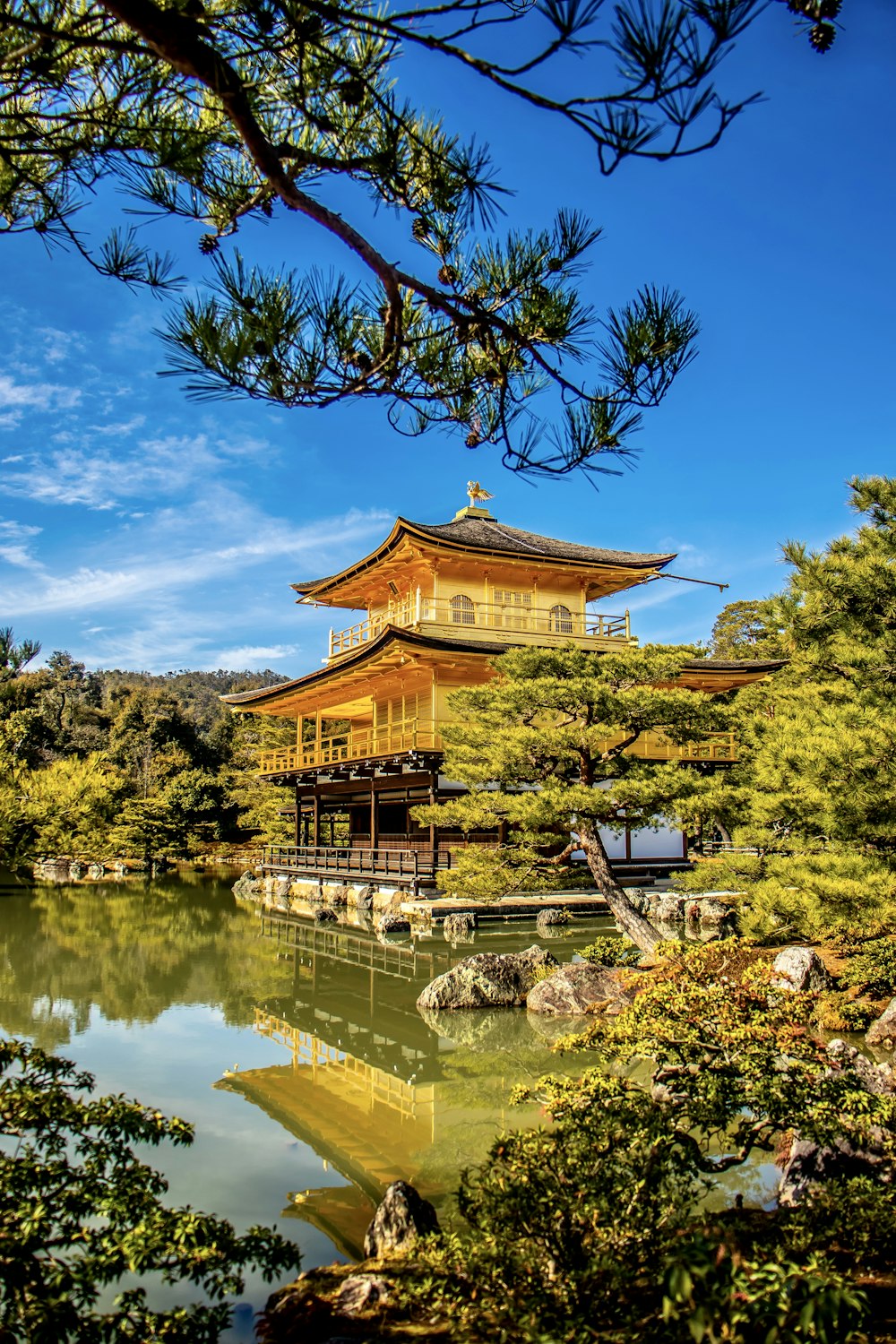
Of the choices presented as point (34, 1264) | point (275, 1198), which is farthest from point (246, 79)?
point (275, 1198)

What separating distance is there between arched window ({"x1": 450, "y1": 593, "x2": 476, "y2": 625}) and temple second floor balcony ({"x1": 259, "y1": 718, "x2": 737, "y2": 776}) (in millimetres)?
2648

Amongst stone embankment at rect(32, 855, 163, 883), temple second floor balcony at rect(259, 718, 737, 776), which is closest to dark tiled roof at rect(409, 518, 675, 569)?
temple second floor balcony at rect(259, 718, 737, 776)

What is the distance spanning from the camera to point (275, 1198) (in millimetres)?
4273

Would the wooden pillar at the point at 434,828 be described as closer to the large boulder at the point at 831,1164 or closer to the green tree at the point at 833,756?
the green tree at the point at 833,756

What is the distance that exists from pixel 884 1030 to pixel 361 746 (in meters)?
15.6

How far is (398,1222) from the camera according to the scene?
3.62 m

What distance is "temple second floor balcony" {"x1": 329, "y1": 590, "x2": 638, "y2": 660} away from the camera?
18.2m

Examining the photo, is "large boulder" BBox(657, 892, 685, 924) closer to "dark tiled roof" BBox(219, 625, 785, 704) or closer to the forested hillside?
"dark tiled roof" BBox(219, 625, 785, 704)

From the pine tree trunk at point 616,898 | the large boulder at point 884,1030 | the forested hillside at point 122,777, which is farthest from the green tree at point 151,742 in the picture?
the large boulder at point 884,1030

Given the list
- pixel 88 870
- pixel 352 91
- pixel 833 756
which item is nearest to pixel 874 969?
pixel 833 756

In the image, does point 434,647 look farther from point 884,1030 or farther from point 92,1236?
point 92,1236

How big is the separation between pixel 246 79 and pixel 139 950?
452 inches

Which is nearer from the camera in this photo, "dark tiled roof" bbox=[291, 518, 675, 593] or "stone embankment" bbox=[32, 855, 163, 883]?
"dark tiled roof" bbox=[291, 518, 675, 593]

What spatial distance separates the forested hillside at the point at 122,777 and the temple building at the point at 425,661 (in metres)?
4.82
